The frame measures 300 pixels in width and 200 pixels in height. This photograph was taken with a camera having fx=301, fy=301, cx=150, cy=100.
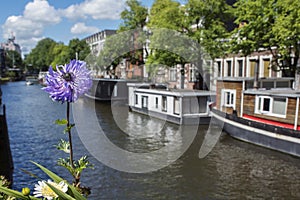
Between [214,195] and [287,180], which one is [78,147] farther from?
[287,180]

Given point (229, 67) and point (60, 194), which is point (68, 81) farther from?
point (229, 67)

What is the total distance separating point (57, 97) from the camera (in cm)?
187

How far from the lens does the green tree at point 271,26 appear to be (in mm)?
18297

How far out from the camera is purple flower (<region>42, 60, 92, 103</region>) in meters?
1.87

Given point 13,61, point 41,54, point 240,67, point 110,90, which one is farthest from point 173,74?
point 13,61

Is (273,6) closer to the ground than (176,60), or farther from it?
farther from it

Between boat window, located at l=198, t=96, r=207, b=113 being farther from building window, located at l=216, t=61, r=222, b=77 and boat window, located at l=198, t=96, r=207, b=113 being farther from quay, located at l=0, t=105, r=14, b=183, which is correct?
quay, located at l=0, t=105, r=14, b=183

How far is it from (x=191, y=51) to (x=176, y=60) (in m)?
1.90

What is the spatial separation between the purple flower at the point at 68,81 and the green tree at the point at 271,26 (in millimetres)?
18748

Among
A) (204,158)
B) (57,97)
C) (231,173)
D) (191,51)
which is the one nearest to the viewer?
(57,97)

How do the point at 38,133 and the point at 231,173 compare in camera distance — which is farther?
the point at 38,133

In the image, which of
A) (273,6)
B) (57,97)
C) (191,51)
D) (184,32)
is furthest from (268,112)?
(57,97)

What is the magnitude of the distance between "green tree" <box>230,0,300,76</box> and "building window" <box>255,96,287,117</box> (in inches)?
169

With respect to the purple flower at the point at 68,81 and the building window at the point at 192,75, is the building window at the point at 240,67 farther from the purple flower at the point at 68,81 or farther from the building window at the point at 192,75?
the purple flower at the point at 68,81
